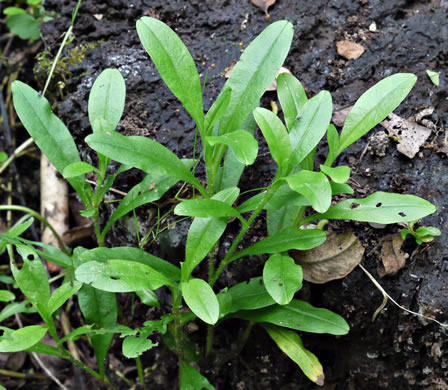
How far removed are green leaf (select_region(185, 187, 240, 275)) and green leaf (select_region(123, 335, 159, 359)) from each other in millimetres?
266

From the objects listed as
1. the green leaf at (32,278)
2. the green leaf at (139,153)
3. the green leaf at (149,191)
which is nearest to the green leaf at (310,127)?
the green leaf at (139,153)

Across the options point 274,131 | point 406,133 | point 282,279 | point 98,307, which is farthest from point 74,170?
point 406,133

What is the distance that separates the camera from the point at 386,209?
1576 mm

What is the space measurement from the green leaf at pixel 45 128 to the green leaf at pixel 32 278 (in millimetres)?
303

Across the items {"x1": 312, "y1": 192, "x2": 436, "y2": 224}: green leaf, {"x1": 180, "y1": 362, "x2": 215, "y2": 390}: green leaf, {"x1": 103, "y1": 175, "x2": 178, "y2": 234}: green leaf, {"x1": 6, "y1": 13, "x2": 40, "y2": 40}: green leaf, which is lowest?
{"x1": 180, "y1": 362, "x2": 215, "y2": 390}: green leaf

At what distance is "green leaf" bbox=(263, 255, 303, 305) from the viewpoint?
146 centimetres

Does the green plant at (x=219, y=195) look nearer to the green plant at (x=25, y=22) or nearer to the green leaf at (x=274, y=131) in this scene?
the green leaf at (x=274, y=131)

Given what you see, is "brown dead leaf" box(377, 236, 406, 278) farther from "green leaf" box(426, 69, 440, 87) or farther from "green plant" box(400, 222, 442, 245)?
"green leaf" box(426, 69, 440, 87)

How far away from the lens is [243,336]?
203 cm

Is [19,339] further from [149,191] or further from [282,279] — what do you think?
[282,279]

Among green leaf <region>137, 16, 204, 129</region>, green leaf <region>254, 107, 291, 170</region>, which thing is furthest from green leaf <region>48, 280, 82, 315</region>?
green leaf <region>254, 107, 291, 170</region>

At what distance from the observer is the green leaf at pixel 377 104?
161 centimetres

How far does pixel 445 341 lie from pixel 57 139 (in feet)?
5.50

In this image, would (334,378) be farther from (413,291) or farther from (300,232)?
(300,232)
